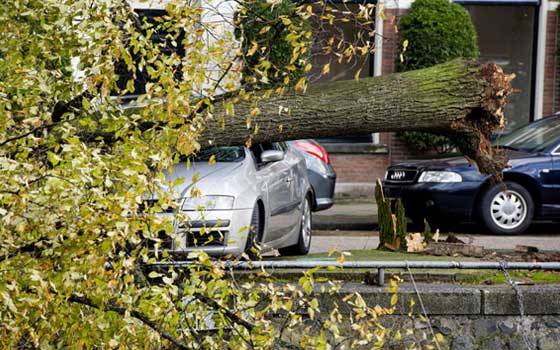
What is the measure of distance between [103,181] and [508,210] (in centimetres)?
986

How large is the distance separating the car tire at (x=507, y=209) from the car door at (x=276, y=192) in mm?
4134

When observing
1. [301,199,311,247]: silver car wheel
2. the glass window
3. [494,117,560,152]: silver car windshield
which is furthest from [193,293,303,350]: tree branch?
the glass window

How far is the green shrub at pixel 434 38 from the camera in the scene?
65.8 feet

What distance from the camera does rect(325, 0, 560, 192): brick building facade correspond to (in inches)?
816

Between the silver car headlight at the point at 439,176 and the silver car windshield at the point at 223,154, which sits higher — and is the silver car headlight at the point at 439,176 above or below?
below

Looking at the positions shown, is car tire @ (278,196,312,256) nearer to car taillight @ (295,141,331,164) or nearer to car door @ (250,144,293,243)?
car door @ (250,144,293,243)

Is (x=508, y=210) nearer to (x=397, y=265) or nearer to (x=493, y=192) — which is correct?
(x=493, y=192)

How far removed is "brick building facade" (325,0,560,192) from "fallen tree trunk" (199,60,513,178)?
11329 millimetres

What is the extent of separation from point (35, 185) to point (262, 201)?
4492 millimetres

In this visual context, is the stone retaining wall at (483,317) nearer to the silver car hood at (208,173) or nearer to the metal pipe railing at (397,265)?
the metal pipe railing at (397,265)

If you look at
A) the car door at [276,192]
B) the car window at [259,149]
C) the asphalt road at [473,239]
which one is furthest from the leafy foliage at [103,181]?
the asphalt road at [473,239]

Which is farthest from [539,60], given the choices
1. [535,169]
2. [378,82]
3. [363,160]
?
[378,82]

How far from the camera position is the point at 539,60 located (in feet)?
70.0

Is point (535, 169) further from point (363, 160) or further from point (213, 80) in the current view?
point (213, 80)
